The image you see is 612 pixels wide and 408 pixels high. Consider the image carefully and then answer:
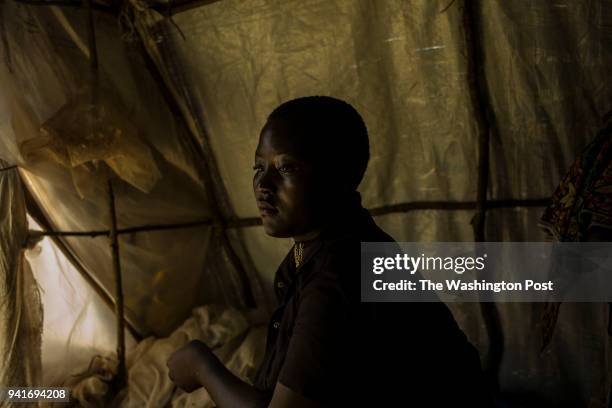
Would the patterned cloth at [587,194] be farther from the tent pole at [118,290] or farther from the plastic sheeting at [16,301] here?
the plastic sheeting at [16,301]

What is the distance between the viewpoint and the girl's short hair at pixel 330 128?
749 mm

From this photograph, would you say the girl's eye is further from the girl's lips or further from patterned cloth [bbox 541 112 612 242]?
patterned cloth [bbox 541 112 612 242]

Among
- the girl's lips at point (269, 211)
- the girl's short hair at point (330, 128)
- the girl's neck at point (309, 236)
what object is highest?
the girl's short hair at point (330, 128)

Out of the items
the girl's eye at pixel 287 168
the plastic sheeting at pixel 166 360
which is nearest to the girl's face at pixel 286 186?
the girl's eye at pixel 287 168

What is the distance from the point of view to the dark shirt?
637 millimetres

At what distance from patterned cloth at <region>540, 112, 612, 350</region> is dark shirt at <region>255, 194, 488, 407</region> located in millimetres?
634

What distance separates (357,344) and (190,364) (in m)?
0.35

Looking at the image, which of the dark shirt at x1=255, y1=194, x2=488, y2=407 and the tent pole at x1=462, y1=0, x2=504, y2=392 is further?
the tent pole at x1=462, y1=0, x2=504, y2=392

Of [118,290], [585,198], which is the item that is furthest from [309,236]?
[118,290]

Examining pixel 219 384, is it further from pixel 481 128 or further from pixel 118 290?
pixel 118 290

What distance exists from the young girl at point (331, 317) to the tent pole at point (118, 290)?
3.95ft

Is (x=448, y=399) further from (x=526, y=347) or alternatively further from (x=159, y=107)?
(x=159, y=107)

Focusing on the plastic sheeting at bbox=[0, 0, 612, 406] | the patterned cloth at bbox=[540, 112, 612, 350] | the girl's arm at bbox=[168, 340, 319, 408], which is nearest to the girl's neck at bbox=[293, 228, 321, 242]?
the girl's arm at bbox=[168, 340, 319, 408]

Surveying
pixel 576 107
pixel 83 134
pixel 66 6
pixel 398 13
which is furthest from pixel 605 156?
pixel 66 6
